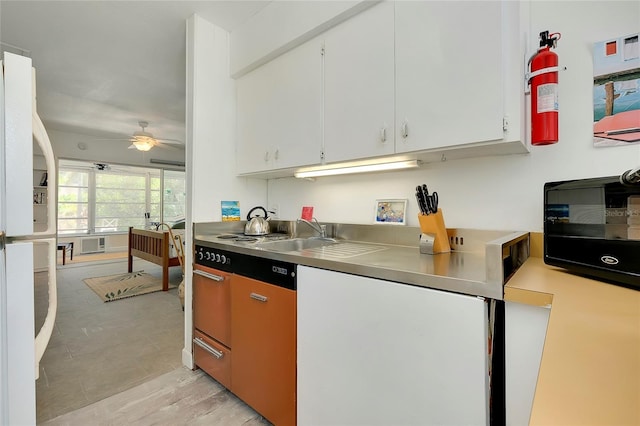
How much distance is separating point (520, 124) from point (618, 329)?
2.76 feet

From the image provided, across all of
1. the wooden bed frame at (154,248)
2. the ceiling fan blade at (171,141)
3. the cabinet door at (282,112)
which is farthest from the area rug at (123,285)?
the ceiling fan blade at (171,141)

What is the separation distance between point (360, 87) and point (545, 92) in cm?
78

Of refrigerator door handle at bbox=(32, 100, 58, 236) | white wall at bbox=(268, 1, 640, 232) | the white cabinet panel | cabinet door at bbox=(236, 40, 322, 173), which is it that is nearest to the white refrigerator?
refrigerator door handle at bbox=(32, 100, 58, 236)

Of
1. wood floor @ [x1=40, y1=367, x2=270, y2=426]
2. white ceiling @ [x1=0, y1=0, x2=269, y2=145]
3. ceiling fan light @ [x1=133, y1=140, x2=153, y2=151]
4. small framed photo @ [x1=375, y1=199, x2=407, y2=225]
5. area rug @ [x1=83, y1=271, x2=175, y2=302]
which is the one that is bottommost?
wood floor @ [x1=40, y1=367, x2=270, y2=426]

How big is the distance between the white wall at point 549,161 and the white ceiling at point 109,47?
168cm

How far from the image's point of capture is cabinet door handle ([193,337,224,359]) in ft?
5.53

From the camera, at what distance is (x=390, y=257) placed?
4.01 feet

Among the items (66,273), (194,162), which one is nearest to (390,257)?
(194,162)

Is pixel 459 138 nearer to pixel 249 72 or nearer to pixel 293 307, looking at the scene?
pixel 293 307

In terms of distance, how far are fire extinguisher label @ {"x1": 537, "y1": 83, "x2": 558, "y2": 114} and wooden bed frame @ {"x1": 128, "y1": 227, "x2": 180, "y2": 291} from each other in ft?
13.5

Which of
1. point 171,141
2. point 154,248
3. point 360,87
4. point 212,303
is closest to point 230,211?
point 212,303

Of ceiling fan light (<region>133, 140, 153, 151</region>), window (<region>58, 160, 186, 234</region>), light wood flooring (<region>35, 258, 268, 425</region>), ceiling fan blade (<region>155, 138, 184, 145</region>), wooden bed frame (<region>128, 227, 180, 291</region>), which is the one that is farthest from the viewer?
window (<region>58, 160, 186, 234</region>)

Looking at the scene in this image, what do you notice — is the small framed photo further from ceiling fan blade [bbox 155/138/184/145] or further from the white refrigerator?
ceiling fan blade [bbox 155/138/184/145]

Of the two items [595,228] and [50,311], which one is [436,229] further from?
[50,311]
